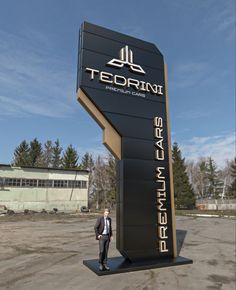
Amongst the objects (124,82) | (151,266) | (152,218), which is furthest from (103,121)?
(151,266)

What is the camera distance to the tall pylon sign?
9234 millimetres

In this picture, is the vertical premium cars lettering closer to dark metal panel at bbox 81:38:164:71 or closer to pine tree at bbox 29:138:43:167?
dark metal panel at bbox 81:38:164:71

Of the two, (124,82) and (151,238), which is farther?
(124,82)

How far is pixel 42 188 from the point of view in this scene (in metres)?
39.1

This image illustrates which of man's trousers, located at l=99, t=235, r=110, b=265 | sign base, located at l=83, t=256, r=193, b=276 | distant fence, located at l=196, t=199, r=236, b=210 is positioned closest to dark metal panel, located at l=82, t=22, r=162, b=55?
man's trousers, located at l=99, t=235, r=110, b=265

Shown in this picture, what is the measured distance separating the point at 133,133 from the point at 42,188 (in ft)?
106

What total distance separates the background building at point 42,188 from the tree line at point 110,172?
11719 millimetres

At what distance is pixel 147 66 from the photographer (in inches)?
434

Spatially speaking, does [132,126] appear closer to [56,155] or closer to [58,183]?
[58,183]

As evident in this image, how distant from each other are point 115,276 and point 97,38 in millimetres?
8408

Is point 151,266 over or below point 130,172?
below

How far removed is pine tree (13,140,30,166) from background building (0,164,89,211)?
24570 millimetres

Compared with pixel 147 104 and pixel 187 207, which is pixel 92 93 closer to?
pixel 147 104

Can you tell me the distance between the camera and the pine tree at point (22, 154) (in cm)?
6240
